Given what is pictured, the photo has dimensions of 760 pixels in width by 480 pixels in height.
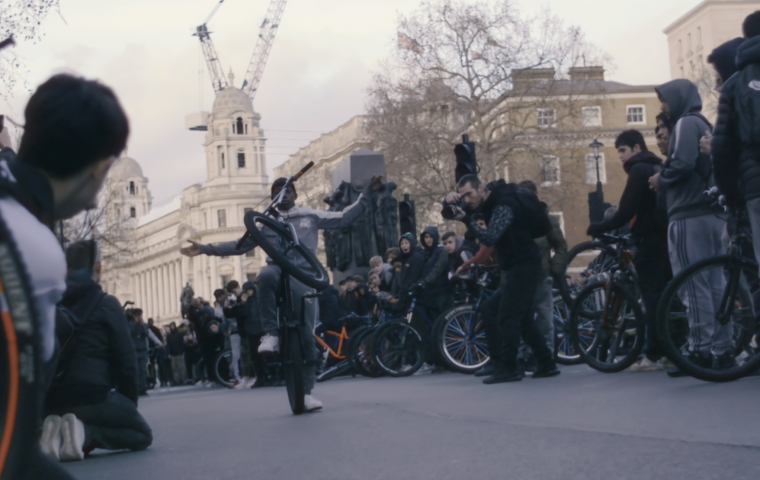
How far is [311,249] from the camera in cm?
842

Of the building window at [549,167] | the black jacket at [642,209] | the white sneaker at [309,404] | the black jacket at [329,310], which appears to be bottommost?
the white sneaker at [309,404]

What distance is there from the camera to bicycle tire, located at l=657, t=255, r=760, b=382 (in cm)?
643

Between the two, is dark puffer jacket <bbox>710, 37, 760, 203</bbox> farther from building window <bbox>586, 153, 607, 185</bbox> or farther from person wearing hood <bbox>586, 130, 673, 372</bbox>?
building window <bbox>586, 153, 607, 185</bbox>

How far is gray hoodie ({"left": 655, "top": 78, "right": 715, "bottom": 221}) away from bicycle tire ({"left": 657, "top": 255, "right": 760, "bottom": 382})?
110 cm

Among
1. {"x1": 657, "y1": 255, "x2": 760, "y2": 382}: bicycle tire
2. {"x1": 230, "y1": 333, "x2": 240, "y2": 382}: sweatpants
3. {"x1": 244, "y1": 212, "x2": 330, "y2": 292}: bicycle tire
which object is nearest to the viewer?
{"x1": 657, "y1": 255, "x2": 760, "y2": 382}: bicycle tire

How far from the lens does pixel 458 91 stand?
137 feet

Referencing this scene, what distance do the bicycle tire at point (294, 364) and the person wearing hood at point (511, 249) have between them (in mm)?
2068

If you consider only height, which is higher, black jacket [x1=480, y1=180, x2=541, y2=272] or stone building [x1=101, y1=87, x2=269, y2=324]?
stone building [x1=101, y1=87, x2=269, y2=324]

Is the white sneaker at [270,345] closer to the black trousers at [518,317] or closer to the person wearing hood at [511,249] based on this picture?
the person wearing hood at [511,249]

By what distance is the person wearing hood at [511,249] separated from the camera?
30.1ft

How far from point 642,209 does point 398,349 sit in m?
4.92

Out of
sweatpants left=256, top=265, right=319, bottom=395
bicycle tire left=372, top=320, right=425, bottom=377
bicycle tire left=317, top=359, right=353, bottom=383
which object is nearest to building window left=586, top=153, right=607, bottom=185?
bicycle tire left=317, top=359, right=353, bottom=383

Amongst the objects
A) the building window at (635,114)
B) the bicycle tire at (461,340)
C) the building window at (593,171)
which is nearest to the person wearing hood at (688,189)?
the bicycle tire at (461,340)

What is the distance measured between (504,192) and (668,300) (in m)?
2.82
